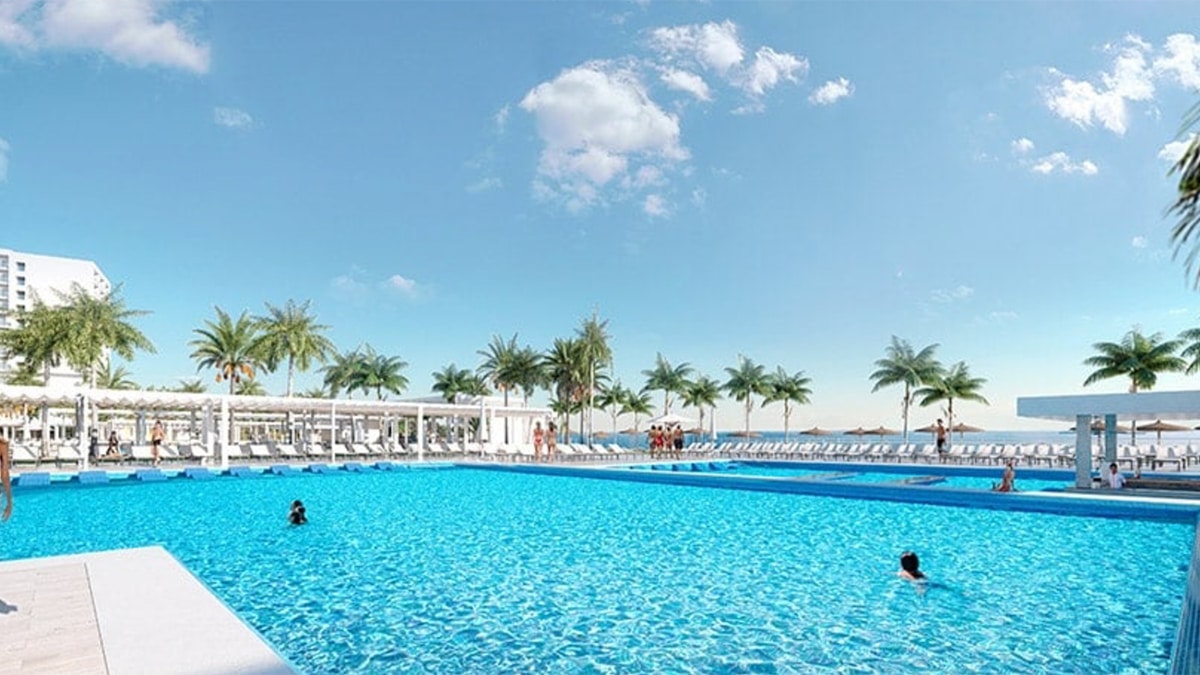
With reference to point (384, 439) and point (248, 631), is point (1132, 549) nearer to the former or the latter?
point (248, 631)

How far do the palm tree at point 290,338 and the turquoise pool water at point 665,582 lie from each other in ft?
83.1

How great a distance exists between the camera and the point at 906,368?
37.5 meters

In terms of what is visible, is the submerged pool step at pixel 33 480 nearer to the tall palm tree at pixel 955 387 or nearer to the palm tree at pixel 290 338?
the palm tree at pixel 290 338

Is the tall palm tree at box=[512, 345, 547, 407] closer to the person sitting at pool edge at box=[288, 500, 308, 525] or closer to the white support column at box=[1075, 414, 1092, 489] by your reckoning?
the white support column at box=[1075, 414, 1092, 489]

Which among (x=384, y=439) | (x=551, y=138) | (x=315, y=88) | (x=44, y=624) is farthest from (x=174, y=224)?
(x=44, y=624)

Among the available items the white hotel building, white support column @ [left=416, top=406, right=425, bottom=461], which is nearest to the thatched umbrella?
white support column @ [left=416, top=406, right=425, bottom=461]

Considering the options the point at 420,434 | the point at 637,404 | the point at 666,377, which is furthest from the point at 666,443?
Answer: the point at 637,404

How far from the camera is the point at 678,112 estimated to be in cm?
3109

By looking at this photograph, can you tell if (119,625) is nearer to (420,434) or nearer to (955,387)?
(420,434)

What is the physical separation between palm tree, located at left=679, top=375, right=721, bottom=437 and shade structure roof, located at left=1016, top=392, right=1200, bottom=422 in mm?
36415

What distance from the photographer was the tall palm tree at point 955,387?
3681cm

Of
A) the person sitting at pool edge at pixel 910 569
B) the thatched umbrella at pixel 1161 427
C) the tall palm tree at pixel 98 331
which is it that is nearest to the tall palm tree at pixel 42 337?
the tall palm tree at pixel 98 331

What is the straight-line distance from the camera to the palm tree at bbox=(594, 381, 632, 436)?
61.6m

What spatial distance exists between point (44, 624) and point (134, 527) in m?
8.22
